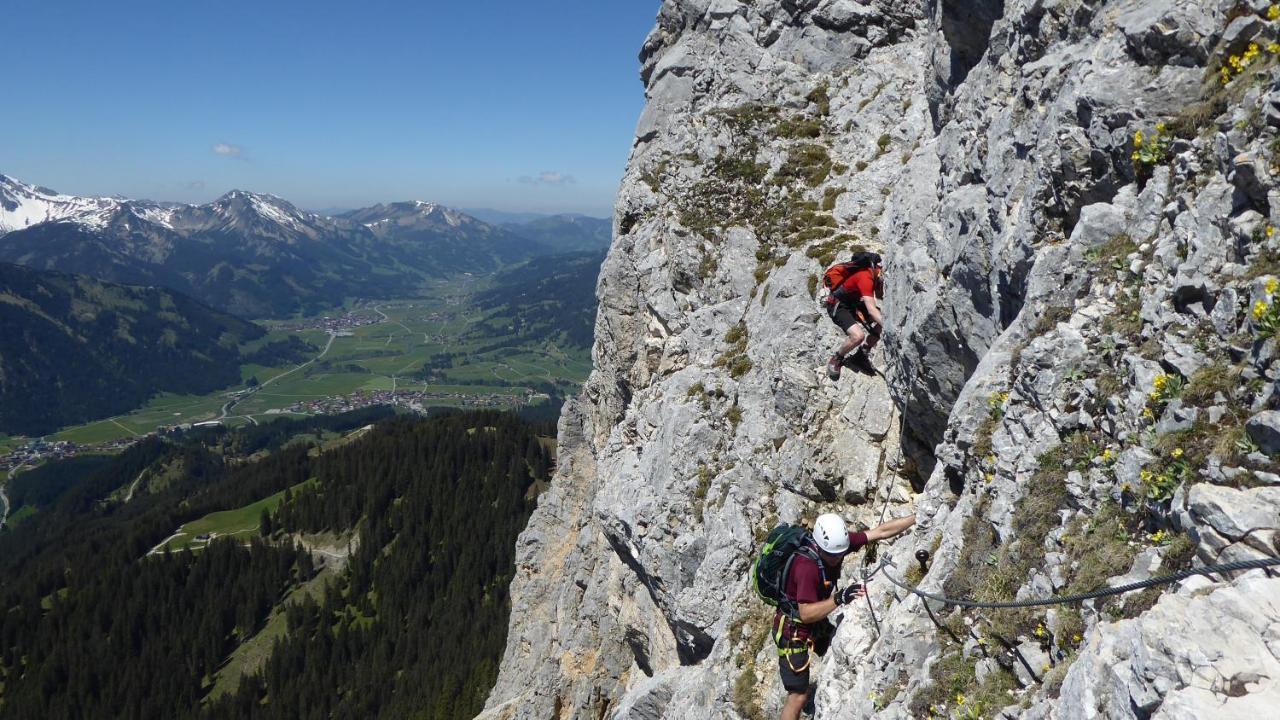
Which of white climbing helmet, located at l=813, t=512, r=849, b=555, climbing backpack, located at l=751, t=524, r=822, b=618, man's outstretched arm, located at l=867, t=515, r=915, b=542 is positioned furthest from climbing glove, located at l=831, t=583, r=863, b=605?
man's outstretched arm, located at l=867, t=515, r=915, b=542

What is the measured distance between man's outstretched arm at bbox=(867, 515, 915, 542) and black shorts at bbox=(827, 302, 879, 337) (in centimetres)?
699

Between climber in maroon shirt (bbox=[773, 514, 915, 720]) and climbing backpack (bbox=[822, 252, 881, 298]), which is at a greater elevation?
climbing backpack (bbox=[822, 252, 881, 298])

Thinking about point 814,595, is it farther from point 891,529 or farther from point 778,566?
point 891,529

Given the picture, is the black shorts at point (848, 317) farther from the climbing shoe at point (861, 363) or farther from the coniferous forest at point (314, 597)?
the coniferous forest at point (314, 597)

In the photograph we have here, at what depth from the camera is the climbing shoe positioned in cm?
1805

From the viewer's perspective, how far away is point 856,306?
18781 millimetres

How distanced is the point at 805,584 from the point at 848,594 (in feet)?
2.92

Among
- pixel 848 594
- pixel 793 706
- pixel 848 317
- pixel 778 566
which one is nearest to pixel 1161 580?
pixel 848 594

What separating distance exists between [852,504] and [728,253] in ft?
41.6

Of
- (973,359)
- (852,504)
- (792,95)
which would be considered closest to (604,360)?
(792,95)

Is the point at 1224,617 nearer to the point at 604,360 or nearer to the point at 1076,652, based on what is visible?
the point at 1076,652

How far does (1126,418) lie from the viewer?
7805 millimetres

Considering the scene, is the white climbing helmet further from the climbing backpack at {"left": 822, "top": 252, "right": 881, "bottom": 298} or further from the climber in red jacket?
the climbing backpack at {"left": 822, "top": 252, "right": 881, "bottom": 298}

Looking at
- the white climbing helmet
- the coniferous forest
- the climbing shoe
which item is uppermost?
the climbing shoe
